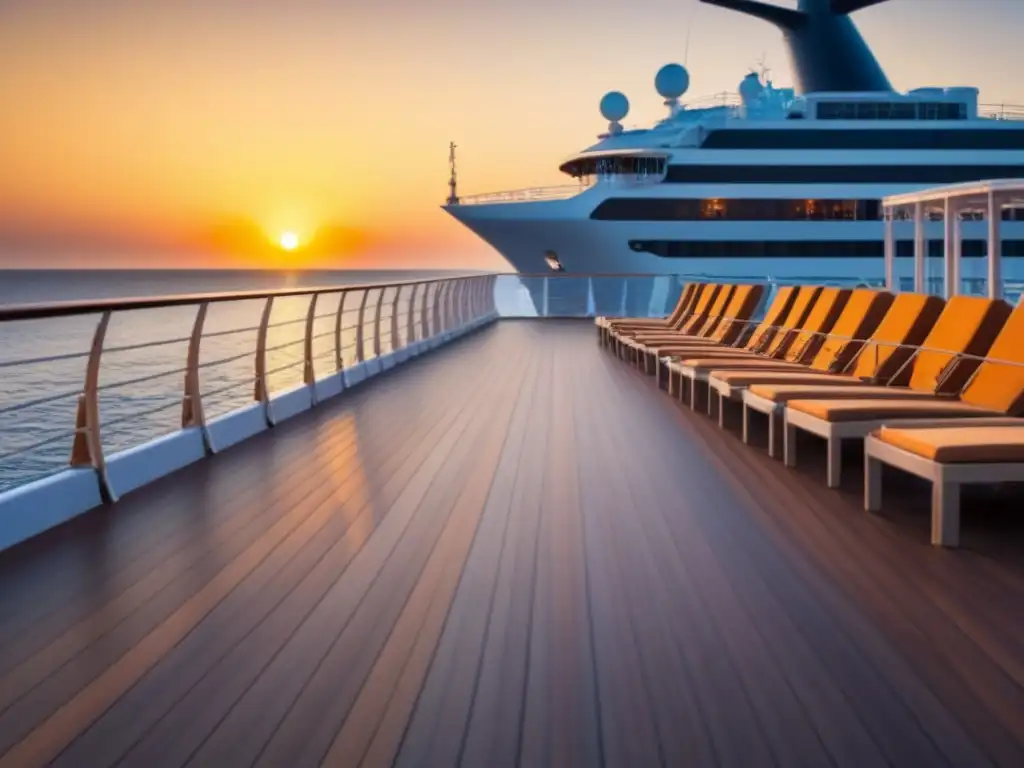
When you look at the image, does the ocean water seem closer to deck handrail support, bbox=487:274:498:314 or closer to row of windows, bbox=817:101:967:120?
deck handrail support, bbox=487:274:498:314

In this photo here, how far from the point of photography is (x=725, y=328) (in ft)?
34.8

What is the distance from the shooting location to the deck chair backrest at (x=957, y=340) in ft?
17.6

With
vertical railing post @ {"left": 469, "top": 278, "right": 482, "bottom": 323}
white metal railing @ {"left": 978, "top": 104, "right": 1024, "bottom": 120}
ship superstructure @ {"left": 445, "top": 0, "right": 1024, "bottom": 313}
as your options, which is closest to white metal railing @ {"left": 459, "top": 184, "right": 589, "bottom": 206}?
ship superstructure @ {"left": 445, "top": 0, "right": 1024, "bottom": 313}

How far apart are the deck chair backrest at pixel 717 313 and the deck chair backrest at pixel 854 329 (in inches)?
147

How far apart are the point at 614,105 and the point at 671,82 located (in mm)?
1823

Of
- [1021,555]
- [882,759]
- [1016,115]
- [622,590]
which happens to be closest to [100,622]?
[622,590]

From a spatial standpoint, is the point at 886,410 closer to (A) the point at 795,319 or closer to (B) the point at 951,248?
(A) the point at 795,319

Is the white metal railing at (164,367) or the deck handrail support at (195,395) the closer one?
the white metal railing at (164,367)

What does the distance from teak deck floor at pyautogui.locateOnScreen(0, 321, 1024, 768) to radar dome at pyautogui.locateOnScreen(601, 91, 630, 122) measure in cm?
2657

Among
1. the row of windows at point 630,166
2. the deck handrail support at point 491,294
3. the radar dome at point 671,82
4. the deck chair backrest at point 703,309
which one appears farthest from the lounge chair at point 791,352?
the radar dome at point 671,82

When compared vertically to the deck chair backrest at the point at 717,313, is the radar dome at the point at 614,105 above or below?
above

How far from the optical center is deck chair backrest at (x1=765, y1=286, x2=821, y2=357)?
8.33 meters

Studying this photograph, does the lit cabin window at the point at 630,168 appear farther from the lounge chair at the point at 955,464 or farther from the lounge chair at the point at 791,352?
the lounge chair at the point at 955,464

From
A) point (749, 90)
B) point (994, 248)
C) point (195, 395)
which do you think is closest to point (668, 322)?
point (994, 248)
